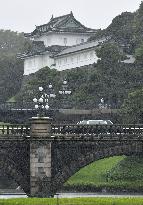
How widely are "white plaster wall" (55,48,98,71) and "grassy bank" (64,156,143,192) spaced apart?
1522 inches

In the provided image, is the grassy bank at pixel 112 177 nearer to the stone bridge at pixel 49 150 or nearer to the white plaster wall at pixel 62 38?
the stone bridge at pixel 49 150

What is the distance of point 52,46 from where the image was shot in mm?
129125

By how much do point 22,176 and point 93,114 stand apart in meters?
38.4

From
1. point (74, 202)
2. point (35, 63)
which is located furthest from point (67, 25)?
point (74, 202)

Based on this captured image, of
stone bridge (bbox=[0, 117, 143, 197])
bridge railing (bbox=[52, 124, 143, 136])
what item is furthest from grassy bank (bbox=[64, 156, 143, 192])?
stone bridge (bbox=[0, 117, 143, 197])

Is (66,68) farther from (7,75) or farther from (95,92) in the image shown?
(95,92)

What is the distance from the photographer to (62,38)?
133 metres

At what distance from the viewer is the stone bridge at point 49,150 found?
4675 centimetres

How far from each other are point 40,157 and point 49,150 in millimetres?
762

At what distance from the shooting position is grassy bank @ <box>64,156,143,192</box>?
221 ft

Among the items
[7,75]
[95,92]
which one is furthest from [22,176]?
[7,75]

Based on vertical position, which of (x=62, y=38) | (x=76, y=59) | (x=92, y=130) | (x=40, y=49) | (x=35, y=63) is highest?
(x=62, y=38)

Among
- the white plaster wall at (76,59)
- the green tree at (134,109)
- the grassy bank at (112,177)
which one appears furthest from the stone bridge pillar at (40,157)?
the white plaster wall at (76,59)

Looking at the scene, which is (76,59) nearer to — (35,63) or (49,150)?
(35,63)
